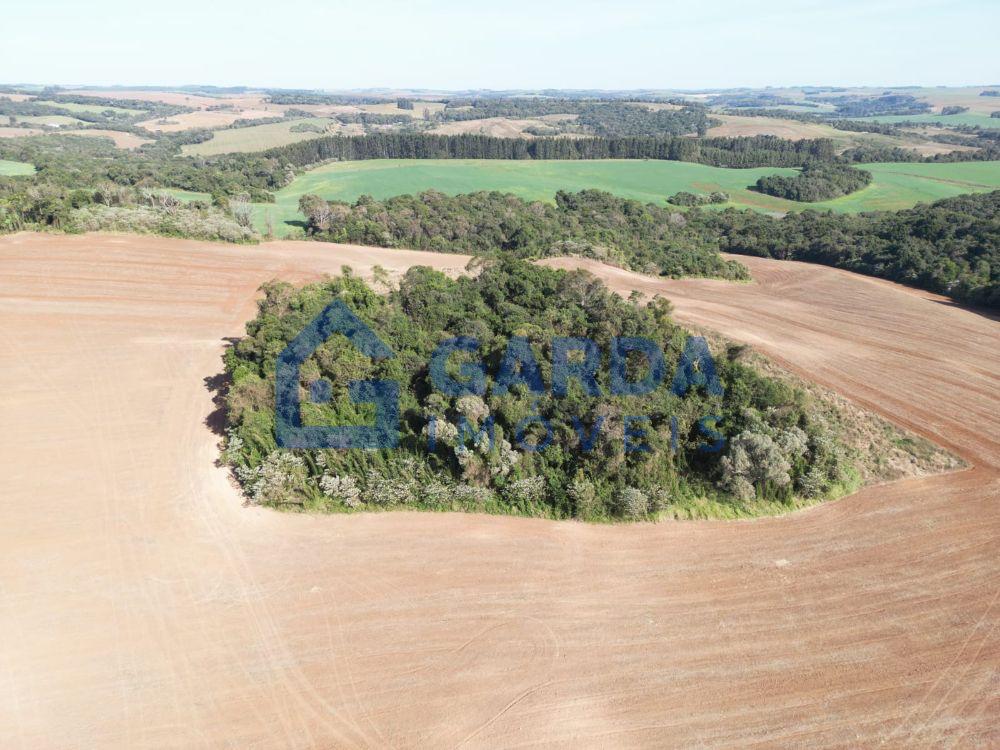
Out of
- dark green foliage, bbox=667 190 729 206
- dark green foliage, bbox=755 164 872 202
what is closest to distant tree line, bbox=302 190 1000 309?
dark green foliage, bbox=667 190 729 206

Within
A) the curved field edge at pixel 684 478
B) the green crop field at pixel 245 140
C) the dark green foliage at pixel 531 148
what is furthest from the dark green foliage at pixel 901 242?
the green crop field at pixel 245 140

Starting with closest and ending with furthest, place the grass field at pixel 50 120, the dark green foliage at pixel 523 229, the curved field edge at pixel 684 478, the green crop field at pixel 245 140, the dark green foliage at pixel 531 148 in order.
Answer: the curved field edge at pixel 684 478, the dark green foliage at pixel 523 229, the dark green foliage at pixel 531 148, the green crop field at pixel 245 140, the grass field at pixel 50 120

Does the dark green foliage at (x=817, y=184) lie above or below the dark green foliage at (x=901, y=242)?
above

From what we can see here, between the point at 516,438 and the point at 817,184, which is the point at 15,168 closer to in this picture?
the point at 516,438

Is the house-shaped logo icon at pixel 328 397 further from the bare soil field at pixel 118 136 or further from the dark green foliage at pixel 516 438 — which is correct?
the bare soil field at pixel 118 136

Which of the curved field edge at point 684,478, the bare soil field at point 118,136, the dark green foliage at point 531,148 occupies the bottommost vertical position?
the curved field edge at point 684,478

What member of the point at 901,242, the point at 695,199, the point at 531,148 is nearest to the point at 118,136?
the point at 531,148

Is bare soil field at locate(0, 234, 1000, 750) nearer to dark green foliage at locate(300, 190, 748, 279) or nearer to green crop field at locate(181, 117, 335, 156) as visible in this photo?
dark green foliage at locate(300, 190, 748, 279)
